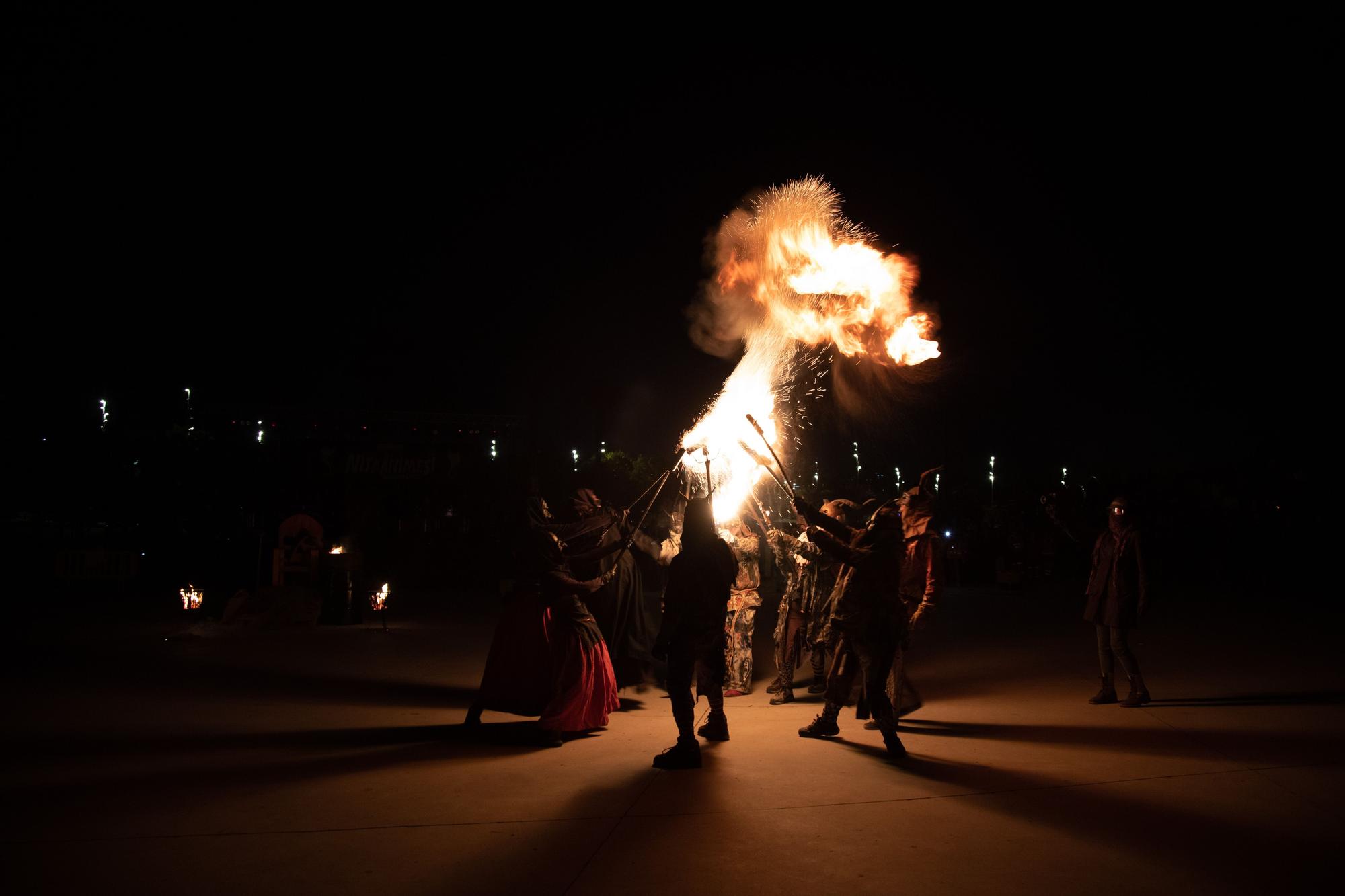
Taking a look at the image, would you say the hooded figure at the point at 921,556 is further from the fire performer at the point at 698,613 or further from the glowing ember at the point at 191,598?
the glowing ember at the point at 191,598

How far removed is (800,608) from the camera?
372 inches

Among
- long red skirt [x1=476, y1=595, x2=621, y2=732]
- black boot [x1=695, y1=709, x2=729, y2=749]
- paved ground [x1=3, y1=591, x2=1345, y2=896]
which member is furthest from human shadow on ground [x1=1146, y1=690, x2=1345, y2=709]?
long red skirt [x1=476, y1=595, x2=621, y2=732]

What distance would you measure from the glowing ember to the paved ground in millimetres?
4077

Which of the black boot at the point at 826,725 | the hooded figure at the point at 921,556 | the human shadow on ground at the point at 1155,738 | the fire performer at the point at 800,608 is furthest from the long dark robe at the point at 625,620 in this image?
the human shadow on ground at the point at 1155,738

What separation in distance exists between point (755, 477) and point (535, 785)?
536cm

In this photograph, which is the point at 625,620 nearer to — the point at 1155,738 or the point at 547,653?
the point at 547,653

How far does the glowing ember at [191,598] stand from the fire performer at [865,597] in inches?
415

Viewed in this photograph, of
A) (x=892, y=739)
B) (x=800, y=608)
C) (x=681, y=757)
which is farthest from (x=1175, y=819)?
(x=800, y=608)

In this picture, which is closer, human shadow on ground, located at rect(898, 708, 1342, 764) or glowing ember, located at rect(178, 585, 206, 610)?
human shadow on ground, located at rect(898, 708, 1342, 764)

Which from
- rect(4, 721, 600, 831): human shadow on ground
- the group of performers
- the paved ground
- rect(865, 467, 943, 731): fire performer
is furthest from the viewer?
rect(865, 467, 943, 731): fire performer

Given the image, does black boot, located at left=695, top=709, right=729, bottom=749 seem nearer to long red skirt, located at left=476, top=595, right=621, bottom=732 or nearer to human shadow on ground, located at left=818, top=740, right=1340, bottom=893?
long red skirt, located at left=476, top=595, right=621, bottom=732

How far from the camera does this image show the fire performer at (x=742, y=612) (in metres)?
9.59

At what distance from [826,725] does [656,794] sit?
2.09 metres

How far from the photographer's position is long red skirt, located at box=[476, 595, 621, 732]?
7270 millimetres
